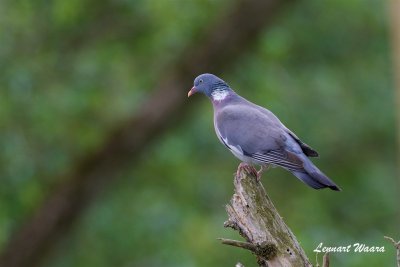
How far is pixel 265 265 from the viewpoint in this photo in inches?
201

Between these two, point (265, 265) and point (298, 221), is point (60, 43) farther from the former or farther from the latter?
point (265, 265)

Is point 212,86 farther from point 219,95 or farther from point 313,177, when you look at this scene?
point 313,177

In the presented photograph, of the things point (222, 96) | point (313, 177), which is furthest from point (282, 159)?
point (222, 96)

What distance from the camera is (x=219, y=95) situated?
22.1ft

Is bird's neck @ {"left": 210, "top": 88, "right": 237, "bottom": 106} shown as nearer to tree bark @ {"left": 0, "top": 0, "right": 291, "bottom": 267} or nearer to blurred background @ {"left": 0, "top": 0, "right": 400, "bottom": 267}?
blurred background @ {"left": 0, "top": 0, "right": 400, "bottom": 267}

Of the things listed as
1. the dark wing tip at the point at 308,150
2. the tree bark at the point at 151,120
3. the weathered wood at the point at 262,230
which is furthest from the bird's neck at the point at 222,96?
the tree bark at the point at 151,120

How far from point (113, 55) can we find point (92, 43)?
0.44 m

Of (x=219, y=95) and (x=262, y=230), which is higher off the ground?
(x=219, y=95)

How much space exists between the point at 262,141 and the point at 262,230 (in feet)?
2.96

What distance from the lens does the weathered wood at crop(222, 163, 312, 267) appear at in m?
5.06

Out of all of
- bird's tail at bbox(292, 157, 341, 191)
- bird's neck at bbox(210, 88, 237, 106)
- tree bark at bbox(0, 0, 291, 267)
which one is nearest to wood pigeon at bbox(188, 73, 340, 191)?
bird's tail at bbox(292, 157, 341, 191)

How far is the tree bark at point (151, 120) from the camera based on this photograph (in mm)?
11234

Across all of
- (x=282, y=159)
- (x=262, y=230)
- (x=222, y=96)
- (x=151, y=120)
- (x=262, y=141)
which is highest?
(x=151, y=120)

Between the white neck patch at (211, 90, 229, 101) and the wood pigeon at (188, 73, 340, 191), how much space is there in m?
0.28
